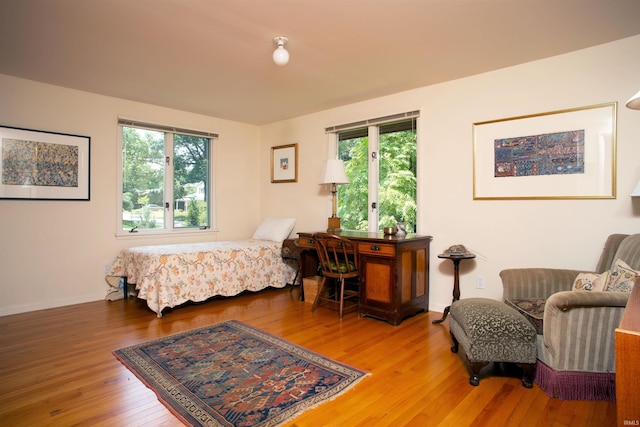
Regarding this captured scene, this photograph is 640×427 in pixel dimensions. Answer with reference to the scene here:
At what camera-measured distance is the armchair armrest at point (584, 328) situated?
1.87 meters

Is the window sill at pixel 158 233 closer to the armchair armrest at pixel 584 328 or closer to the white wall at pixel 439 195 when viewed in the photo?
the white wall at pixel 439 195

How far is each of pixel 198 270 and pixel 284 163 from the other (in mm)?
2123

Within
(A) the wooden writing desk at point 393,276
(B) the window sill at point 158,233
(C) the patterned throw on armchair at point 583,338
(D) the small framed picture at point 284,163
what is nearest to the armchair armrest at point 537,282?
(C) the patterned throw on armchair at point 583,338

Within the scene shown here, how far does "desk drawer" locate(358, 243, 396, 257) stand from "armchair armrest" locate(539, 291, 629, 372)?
139cm

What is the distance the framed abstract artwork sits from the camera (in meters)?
2.78

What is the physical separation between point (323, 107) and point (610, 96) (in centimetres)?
288

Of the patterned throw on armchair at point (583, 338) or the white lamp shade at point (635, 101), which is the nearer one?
the white lamp shade at point (635, 101)

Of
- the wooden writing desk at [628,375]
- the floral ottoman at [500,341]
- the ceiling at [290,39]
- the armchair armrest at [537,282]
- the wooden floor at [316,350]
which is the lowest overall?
the wooden floor at [316,350]

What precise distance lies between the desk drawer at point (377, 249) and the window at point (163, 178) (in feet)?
8.73

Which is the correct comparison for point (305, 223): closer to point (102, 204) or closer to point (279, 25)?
point (102, 204)

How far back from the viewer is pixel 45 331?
3051 mm

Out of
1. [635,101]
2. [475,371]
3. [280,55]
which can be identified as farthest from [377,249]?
[635,101]

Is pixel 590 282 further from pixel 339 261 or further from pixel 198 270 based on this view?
pixel 198 270

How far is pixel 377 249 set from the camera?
3312 millimetres
